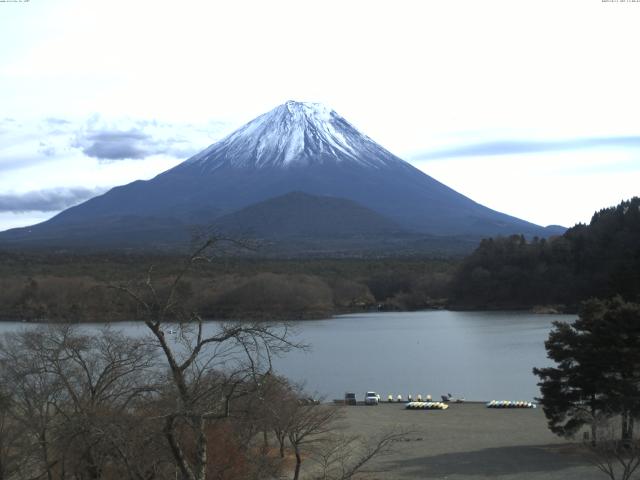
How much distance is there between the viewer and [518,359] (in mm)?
28156

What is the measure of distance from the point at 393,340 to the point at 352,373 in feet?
29.1

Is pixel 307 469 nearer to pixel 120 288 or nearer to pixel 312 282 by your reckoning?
pixel 120 288

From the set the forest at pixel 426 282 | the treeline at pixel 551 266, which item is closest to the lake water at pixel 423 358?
the forest at pixel 426 282

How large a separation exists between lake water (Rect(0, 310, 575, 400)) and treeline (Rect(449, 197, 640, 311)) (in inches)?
396

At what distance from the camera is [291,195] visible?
385 feet

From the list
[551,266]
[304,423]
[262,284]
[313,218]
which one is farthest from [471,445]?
[313,218]

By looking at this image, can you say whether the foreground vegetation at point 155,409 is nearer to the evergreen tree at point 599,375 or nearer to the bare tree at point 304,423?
the bare tree at point 304,423

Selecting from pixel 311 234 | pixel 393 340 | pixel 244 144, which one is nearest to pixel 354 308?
pixel 393 340

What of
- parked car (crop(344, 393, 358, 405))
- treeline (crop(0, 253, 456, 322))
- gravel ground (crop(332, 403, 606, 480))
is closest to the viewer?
gravel ground (crop(332, 403, 606, 480))

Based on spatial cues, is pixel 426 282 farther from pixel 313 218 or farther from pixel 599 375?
pixel 313 218

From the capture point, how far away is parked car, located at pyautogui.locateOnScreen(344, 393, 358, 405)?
21.0m

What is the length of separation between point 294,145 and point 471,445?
125 metres

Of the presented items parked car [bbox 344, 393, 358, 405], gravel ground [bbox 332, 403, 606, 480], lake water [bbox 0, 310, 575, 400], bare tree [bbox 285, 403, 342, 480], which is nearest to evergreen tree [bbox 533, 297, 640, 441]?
gravel ground [bbox 332, 403, 606, 480]

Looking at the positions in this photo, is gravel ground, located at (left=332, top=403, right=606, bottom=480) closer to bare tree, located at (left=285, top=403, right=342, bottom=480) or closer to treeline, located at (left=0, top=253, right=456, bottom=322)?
bare tree, located at (left=285, top=403, right=342, bottom=480)
